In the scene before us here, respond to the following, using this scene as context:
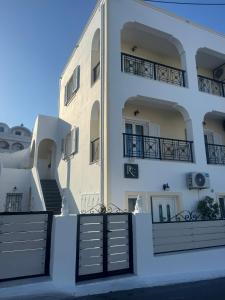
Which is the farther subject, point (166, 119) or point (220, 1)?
point (166, 119)

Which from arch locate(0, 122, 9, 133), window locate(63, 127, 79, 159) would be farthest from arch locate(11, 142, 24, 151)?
window locate(63, 127, 79, 159)

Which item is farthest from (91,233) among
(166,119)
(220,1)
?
(220,1)

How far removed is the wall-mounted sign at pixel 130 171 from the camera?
8414 mm

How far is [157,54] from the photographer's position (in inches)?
501

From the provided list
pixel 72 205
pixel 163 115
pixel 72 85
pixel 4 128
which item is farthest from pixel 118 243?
pixel 4 128

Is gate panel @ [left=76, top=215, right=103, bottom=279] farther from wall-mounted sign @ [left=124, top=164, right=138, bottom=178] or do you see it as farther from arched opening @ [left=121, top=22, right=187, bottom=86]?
arched opening @ [left=121, top=22, right=187, bottom=86]

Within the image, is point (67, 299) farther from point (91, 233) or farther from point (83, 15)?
point (83, 15)

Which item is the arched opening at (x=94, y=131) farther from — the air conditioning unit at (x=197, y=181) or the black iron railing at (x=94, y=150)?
the air conditioning unit at (x=197, y=181)

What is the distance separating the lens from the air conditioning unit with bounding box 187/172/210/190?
9.36 meters

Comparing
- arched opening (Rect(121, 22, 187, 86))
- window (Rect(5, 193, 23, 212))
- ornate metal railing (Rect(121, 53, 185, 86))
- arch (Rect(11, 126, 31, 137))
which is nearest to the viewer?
ornate metal railing (Rect(121, 53, 185, 86))

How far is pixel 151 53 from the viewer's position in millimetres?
12602

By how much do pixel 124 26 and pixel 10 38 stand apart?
4922mm

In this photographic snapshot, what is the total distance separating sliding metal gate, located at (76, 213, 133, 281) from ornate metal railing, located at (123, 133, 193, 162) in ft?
11.7

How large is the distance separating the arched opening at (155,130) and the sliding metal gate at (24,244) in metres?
4.43
